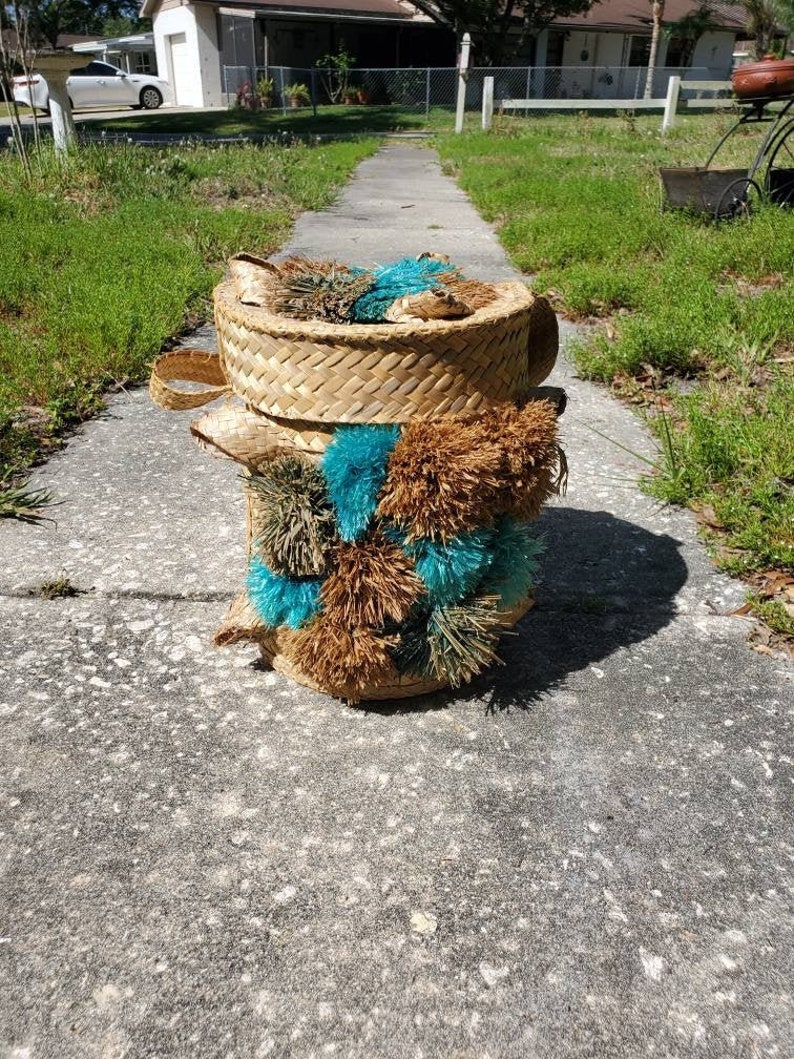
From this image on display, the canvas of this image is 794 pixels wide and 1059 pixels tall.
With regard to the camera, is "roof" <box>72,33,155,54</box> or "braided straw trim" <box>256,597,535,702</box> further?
"roof" <box>72,33,155,54</box>

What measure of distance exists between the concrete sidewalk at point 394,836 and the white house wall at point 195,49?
33381 millimetres

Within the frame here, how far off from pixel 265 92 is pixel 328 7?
21.2 feet

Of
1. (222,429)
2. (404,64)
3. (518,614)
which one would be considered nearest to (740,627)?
(518,614)

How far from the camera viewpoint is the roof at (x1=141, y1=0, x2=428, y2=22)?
Answer: 2870cm

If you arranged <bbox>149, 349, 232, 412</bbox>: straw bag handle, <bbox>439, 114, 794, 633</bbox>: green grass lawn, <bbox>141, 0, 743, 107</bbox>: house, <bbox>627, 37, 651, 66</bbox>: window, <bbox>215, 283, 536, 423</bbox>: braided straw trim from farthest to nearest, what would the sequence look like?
1. <bbox>627, 37, 651, 66</bbox>: window
2. <bbox>141, 0, 743, 107</bbox>: house
3. <bbox>439, 114, 794, 633</bbox>: green grass lawn
4. <bbox>149, 349, 232, 412</bbox>: straw bag handle
5. <bbox>215, 283, 536, 423</bbox>: braided straw trim

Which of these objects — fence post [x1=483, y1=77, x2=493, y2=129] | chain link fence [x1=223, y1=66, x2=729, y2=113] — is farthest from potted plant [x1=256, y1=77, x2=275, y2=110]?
fence post [x1=483, y1=77, x2=493, y2=129]

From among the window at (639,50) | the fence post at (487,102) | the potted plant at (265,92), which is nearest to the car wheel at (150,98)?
the potted plant at (265,92)

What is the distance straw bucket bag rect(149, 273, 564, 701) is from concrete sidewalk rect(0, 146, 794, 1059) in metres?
0.29

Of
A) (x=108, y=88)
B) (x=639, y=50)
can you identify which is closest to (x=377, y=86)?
(x=108, y=88)

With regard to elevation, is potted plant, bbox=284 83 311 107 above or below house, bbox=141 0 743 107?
below

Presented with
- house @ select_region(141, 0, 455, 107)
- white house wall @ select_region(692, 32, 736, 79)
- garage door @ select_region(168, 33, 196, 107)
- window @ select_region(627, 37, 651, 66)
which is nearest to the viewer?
house @ select_region(141, 0, 455, 107)

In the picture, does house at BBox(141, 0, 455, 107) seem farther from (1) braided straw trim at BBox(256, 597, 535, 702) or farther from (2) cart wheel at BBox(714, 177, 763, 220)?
(1) braided straw trim at BBox(256, 597, 535, 702)

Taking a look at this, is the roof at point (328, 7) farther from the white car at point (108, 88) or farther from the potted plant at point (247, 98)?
the white car at point (108, 88)

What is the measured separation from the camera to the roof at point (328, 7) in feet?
94.2
